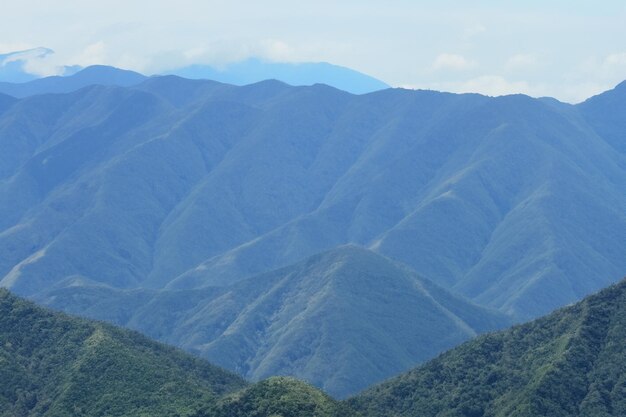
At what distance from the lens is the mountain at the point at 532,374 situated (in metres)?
124

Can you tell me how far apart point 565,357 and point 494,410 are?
27.2ft

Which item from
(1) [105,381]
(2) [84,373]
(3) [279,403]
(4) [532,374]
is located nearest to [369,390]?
(4) [532,374]

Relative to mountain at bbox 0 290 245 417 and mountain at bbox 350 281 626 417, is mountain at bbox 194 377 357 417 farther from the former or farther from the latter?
mountain at bbox 350 281 626 417

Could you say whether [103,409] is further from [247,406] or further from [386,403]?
[386,403]

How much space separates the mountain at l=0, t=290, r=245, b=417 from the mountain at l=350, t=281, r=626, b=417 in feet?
62.0

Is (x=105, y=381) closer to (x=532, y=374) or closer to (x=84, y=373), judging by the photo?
(x=84, y=373)

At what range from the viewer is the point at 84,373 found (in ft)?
430

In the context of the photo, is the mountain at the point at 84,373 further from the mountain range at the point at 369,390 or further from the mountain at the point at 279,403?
the mountain at the point at 279,403

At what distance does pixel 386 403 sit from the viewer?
5379 inches

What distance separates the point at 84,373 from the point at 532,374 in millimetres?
42774

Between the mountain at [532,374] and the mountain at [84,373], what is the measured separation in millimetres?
18886

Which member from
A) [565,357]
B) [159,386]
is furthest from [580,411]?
[159,386]

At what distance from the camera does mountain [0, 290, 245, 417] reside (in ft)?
416

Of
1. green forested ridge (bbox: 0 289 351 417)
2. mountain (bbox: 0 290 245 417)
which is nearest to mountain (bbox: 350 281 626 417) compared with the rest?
green forested ridge (bbox: 0 289 351 417)
